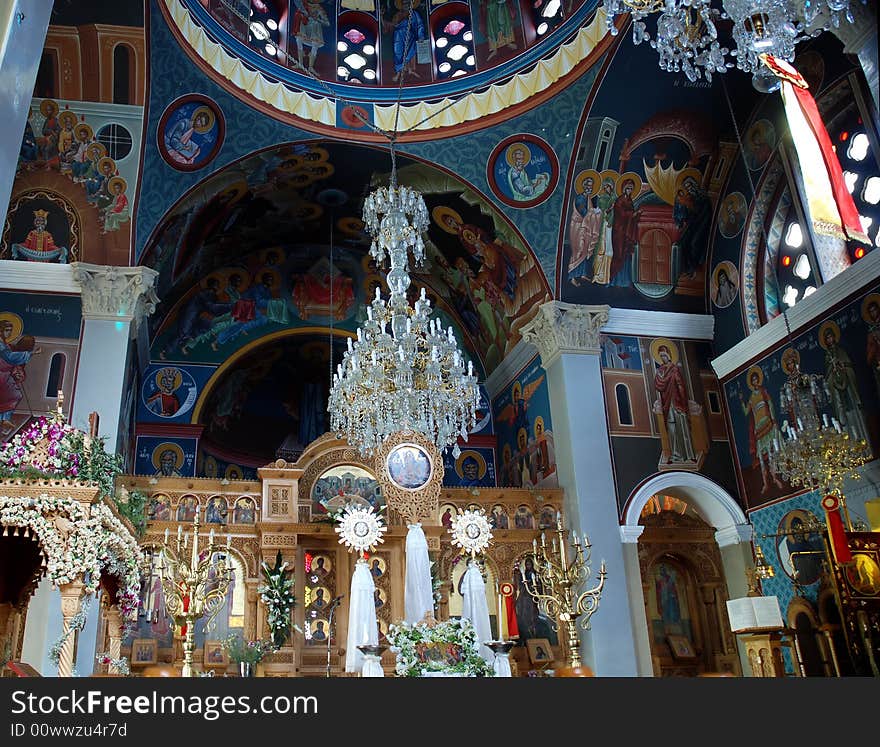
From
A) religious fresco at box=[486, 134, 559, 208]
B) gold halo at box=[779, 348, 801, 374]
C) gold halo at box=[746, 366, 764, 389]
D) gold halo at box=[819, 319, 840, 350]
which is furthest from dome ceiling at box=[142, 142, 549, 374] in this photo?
gold halo at box=[819, 319, 840, 350]

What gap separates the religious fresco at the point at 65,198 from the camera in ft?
39.5

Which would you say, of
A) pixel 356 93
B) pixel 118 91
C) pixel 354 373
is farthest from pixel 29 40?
pixel 356 93

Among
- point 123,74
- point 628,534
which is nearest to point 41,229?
point 123,74

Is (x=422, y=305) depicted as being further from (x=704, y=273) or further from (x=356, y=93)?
(x=704, y=273)

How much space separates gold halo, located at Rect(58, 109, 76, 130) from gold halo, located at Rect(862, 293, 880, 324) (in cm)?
1178

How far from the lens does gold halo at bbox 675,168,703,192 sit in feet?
46.3

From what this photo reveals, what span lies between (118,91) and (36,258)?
2.85 m

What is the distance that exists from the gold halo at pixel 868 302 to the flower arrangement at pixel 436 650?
678cm

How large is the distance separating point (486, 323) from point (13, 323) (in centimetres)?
877

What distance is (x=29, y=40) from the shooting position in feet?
15.9

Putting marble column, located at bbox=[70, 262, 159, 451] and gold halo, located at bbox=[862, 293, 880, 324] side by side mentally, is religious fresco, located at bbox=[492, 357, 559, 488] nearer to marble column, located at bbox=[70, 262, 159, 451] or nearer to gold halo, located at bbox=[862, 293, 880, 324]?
gold halo, located at bbox=[862, 293, 880, 324]

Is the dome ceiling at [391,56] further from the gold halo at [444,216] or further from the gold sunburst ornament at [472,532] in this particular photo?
the gold sunburst ornament at [472,532]

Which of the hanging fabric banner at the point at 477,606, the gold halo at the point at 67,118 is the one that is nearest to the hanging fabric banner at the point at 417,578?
the hanging fabric banner at the point at 477,606

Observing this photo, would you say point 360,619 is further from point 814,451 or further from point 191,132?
point 191,132
